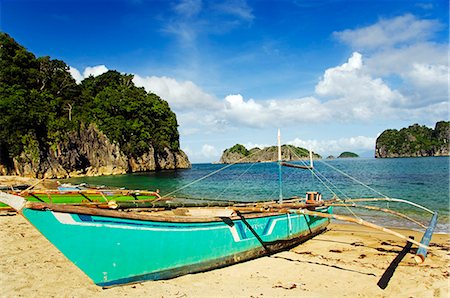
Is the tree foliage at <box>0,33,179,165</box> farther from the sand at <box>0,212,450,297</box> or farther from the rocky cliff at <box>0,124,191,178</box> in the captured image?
the sand at <box>0,212,450,297</box>

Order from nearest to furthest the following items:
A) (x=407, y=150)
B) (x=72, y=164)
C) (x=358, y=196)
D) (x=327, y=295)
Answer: (x=327, y=295), (x=358, y=196), (x=72, y=164), (x=407, y=150)

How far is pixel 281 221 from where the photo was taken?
27.6ft

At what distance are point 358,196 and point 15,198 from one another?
22.6m

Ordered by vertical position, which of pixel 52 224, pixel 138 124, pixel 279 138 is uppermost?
pixel 138 124

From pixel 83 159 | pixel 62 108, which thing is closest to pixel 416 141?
pixel 83 159

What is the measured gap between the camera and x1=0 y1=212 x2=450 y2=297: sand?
18.2ft

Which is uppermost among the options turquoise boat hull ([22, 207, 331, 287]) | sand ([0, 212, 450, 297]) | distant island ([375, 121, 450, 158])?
distant island ([375, 121, 450, 158])

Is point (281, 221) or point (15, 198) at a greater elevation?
point (15, 198)

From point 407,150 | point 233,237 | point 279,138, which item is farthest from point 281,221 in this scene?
point 407,150

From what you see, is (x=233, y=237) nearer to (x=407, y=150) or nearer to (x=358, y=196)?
(x=358, y=196)

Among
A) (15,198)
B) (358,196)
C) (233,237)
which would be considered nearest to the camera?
(15,198)

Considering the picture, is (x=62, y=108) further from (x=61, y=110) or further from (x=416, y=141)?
(x=416, y=141)

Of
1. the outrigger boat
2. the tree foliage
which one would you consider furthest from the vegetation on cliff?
the outrigger boat

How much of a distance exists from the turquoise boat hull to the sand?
0.78 ft
